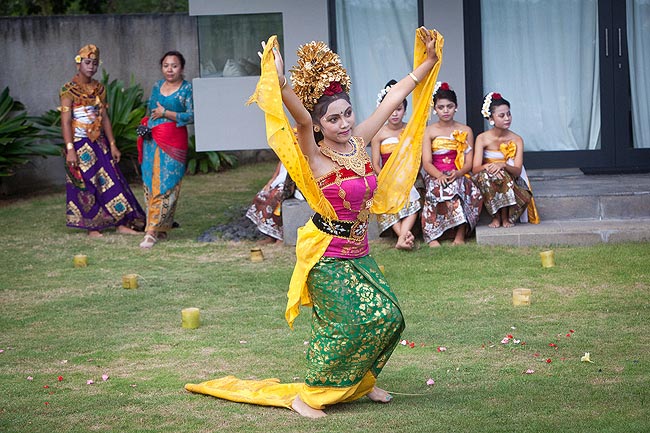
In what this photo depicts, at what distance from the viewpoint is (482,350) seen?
5914mm

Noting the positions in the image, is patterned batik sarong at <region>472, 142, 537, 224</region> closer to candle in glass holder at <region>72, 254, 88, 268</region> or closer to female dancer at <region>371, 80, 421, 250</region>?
female dancer at <region>371, 80, 421, 250</region>

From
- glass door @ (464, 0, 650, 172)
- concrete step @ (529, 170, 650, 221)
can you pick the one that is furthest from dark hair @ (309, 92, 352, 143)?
glass door @ (464, 0, 650, 172)

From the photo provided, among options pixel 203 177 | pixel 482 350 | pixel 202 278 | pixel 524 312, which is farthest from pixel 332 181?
pixel 203 177

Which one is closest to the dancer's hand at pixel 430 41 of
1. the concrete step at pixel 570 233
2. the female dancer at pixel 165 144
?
the concrete step at pixel 570 233

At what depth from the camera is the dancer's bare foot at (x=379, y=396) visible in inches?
200

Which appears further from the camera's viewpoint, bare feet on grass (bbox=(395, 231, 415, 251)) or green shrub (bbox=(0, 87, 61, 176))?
green shrub (bbox=(0, 87, 61, 176))

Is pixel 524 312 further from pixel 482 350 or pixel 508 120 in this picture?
pixel 508 120

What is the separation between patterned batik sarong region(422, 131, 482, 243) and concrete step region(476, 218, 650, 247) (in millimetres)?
202

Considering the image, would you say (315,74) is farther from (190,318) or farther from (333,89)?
(190,318)

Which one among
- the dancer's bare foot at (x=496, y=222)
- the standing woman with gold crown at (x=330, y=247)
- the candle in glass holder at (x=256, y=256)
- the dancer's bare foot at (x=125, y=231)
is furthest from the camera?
the dancer's bare foot at (x=125, y=231)

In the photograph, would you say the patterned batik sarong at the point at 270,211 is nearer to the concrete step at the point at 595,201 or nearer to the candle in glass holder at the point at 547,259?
the concrete step at the point at 595,201

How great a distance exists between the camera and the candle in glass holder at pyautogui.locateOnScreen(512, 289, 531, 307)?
22.4 ft

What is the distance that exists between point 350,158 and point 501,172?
432 cm

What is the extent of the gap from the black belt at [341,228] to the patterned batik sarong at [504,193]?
4.21 metres
